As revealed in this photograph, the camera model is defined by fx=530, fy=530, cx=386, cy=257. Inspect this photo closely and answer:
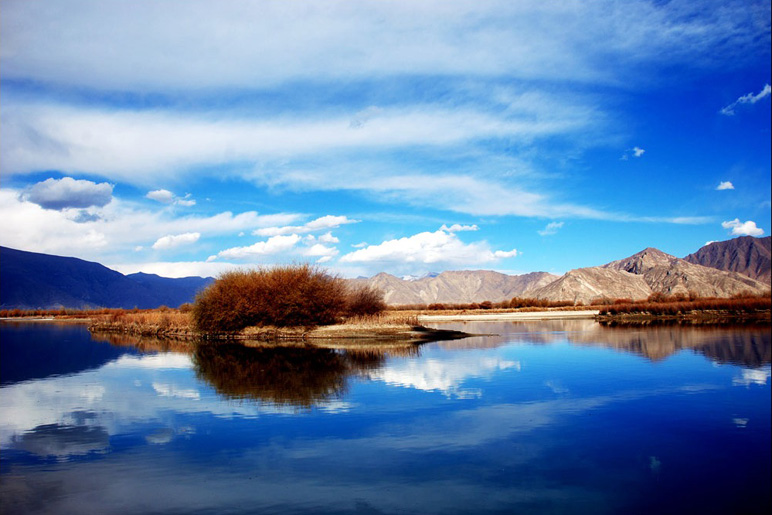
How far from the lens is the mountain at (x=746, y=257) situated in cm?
779

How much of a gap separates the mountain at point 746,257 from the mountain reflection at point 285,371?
11.4m

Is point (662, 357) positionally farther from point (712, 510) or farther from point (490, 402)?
point (712, 510)

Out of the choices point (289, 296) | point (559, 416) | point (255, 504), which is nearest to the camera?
point (255, 504)

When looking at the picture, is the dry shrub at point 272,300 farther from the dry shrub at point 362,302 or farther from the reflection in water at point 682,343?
the reflection in water at point 682,343

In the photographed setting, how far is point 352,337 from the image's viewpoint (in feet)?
140

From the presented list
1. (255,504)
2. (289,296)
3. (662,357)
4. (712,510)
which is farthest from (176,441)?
(289,296)

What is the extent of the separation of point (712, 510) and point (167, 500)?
8.34 meters

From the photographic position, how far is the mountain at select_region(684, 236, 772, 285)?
307 inches

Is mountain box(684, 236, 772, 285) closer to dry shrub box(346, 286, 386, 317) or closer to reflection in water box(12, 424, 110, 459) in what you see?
reflection in water box(12, 424, 110, 459)

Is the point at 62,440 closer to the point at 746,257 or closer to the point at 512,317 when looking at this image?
the point at 746,257

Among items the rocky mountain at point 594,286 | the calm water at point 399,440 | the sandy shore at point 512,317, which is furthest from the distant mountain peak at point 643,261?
the calm water at point 399,440

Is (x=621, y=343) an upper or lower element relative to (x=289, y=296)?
lower

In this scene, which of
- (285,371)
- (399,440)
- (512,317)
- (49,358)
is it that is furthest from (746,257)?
(512,317)

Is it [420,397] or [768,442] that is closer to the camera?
[768,442]
